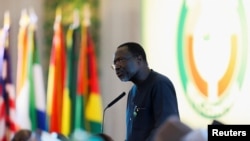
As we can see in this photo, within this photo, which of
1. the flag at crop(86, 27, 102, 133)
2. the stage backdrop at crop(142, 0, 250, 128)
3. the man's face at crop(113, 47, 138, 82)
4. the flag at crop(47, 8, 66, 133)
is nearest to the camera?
the man's face at crop(113, 47, 138, 82)

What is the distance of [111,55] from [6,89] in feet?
3.37

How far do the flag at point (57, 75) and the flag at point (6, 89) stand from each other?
0.37 metres

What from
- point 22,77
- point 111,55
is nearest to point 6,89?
point 22,77

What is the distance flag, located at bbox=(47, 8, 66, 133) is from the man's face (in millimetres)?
1805

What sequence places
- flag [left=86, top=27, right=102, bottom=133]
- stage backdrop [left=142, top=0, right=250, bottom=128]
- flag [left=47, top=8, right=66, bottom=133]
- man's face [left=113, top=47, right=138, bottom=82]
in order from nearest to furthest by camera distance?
man's face [left=113, top=47, right=138, bottom=82] → stage backdrop [left=142, top=0, right=250, bottom=128] → flag [left=86, top=27, right=102, bottom=133] → flag [left=47, top=8, right=66, bottom=133]

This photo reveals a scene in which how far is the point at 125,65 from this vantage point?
7.55 ft

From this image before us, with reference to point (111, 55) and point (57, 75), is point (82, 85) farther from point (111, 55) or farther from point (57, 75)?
point (111, 55)

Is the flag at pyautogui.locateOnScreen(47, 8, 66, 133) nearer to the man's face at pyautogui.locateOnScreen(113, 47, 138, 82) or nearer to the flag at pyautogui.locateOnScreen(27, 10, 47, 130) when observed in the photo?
the flag at pyautogui.locateOnScreen(27, 10, 47, 130)

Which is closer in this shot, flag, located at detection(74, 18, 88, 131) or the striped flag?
flag, located at detection(74, 18, 88, 131)

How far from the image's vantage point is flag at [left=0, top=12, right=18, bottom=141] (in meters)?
4.16

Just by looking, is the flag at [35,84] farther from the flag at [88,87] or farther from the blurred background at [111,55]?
the flag at [88,87]

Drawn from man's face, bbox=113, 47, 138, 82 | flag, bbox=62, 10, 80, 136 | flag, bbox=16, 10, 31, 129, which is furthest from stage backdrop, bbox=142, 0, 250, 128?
flag, bbox=16, 10, 31, 129

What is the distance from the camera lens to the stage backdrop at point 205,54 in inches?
127

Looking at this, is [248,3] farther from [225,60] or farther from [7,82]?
[7,82]
